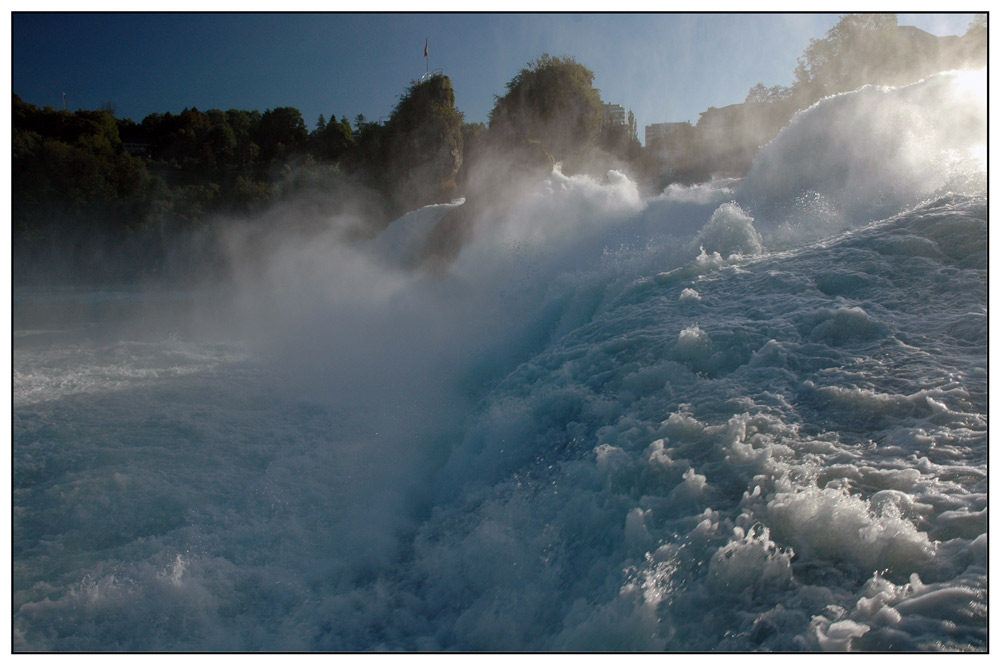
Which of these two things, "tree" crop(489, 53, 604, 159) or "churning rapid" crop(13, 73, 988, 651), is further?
"tree" crop(489, 53, 604, 159)

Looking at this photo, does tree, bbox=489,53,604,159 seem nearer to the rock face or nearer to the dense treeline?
the dense treeline

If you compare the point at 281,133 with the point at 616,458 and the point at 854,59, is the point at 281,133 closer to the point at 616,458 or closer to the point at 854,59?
the point at 854,59

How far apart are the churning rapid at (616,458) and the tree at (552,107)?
923 cm

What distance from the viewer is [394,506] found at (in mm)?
3178

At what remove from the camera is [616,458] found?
2.54 meters

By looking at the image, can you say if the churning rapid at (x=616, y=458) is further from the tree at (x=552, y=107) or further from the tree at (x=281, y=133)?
the tree at (x=281, y=133)

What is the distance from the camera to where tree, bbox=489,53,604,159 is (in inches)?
562

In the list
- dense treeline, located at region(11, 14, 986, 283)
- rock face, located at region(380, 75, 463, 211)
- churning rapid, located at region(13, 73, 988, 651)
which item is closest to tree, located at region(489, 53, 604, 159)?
dense treeline, located at region(11, 14, 986, 283)

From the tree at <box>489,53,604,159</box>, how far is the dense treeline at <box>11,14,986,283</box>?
4cm

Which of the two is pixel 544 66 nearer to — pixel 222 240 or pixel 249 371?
pixel 222 240

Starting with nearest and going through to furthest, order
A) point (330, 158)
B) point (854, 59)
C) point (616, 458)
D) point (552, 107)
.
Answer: point (616, 458) < point (854, 59) < point (552, 107) < point (330, 158)

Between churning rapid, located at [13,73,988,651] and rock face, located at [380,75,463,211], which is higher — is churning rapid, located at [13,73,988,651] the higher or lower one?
the lower one

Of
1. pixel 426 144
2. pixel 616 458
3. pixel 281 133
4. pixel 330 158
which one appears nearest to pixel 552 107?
pixel 426 144

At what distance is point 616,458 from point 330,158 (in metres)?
17.9
